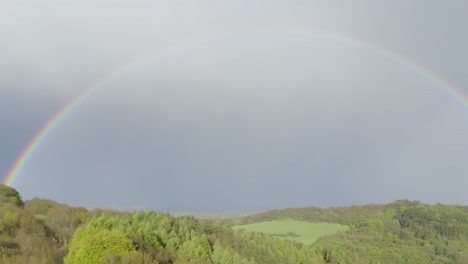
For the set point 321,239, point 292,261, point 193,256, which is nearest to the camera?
point 193,256

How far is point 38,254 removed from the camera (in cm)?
4138

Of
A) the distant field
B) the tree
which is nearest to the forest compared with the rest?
the tree

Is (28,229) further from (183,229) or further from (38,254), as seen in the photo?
(183,229)

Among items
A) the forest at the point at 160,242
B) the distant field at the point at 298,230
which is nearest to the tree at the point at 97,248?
the forest at the point at 160,242

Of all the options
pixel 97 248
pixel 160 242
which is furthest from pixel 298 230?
pixel 97 248

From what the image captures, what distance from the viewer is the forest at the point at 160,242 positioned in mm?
42875

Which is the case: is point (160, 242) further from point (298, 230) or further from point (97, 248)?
point (298, 230)

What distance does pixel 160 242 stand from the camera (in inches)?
2835

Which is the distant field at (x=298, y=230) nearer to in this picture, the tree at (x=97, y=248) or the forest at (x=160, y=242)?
the forest at (x=160, y=242)

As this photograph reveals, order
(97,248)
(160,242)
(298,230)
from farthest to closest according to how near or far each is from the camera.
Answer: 1. (298,230)
2. (160,242)
3. (97,248)

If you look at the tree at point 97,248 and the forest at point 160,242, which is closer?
the tree at point 97,248

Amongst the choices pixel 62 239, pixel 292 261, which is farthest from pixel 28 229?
pixel 292 261

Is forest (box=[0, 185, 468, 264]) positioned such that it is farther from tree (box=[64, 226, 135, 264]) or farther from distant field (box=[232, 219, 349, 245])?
distant field (box=[232, 219, 349, 245])

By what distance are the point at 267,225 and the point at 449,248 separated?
86.4m
